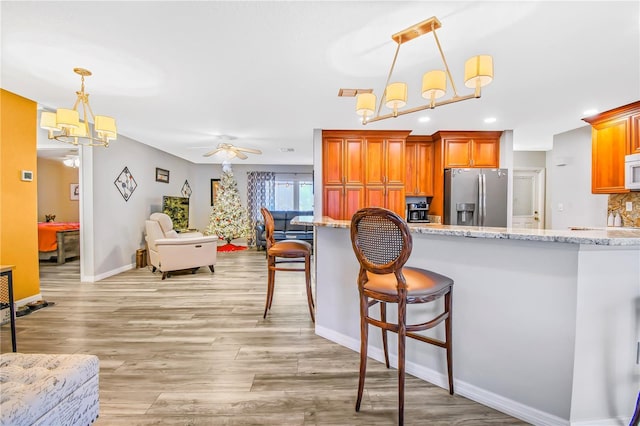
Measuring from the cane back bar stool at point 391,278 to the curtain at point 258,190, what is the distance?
6.80m

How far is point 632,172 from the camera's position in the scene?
3.11 metres

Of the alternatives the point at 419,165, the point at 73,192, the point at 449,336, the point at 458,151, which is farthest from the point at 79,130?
the point at 73,192

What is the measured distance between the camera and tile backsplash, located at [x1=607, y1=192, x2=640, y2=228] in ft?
11.3

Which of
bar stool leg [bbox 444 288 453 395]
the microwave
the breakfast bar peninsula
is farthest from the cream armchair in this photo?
the microwave

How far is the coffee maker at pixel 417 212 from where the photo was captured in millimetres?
4871

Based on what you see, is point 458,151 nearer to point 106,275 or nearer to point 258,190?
point 258,190

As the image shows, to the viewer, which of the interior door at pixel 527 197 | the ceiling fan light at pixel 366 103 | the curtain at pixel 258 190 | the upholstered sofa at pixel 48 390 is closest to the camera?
the upholstered sofa at pixel 48 390

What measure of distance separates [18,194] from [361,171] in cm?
435

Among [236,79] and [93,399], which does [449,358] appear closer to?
[93,399]

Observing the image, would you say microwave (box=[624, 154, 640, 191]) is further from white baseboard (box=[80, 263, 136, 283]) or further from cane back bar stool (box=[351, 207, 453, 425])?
white baseboard (box=[80, 263, 136, 283])

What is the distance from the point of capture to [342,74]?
8.27ft

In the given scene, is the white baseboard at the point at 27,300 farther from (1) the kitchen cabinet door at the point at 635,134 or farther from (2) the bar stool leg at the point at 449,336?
(1) the kitchen cabinet door at the point at 635,134

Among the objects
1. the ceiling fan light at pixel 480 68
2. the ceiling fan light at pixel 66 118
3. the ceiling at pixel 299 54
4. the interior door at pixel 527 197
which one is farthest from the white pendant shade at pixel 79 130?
the interior door at pixel 527 197

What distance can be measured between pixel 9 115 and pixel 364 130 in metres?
4.35
